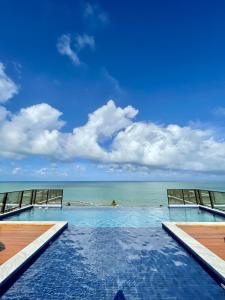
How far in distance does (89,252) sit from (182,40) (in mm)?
11657

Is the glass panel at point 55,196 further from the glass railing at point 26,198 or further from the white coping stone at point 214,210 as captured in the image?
the white coping stone at point 214,210

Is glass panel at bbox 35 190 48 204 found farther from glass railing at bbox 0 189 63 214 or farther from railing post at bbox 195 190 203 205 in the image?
railing post at bbox 195 190 203 205

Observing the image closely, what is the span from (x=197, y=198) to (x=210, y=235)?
6547mm

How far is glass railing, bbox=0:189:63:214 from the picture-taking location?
929cm

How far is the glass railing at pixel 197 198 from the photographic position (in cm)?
1006

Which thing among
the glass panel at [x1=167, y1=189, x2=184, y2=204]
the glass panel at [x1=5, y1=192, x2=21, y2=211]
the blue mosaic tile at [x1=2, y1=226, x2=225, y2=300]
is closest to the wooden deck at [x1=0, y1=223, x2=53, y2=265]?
the blue mosaic tile at [x1=2, y1=226, x2=225, y2=300]

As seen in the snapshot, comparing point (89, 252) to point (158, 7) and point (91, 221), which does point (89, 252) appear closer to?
point (91, 221)

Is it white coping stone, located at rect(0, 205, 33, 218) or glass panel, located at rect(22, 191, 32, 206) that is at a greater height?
glass panel, located at rect(22, 191, 32, 206)

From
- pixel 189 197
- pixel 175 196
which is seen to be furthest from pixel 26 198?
pixel 189 197

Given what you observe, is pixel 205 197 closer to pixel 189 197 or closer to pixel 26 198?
pixel 189 197

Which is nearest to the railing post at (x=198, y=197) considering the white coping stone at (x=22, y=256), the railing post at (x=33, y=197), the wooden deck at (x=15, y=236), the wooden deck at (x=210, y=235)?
the wooden deck at (x=210, y=235)

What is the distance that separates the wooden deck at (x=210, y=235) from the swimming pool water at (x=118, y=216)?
2082mm

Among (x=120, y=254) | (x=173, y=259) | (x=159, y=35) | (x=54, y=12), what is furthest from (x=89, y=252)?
(x=159, y=35)

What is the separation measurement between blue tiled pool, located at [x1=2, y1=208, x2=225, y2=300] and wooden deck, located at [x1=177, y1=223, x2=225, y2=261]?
0.57 metres
